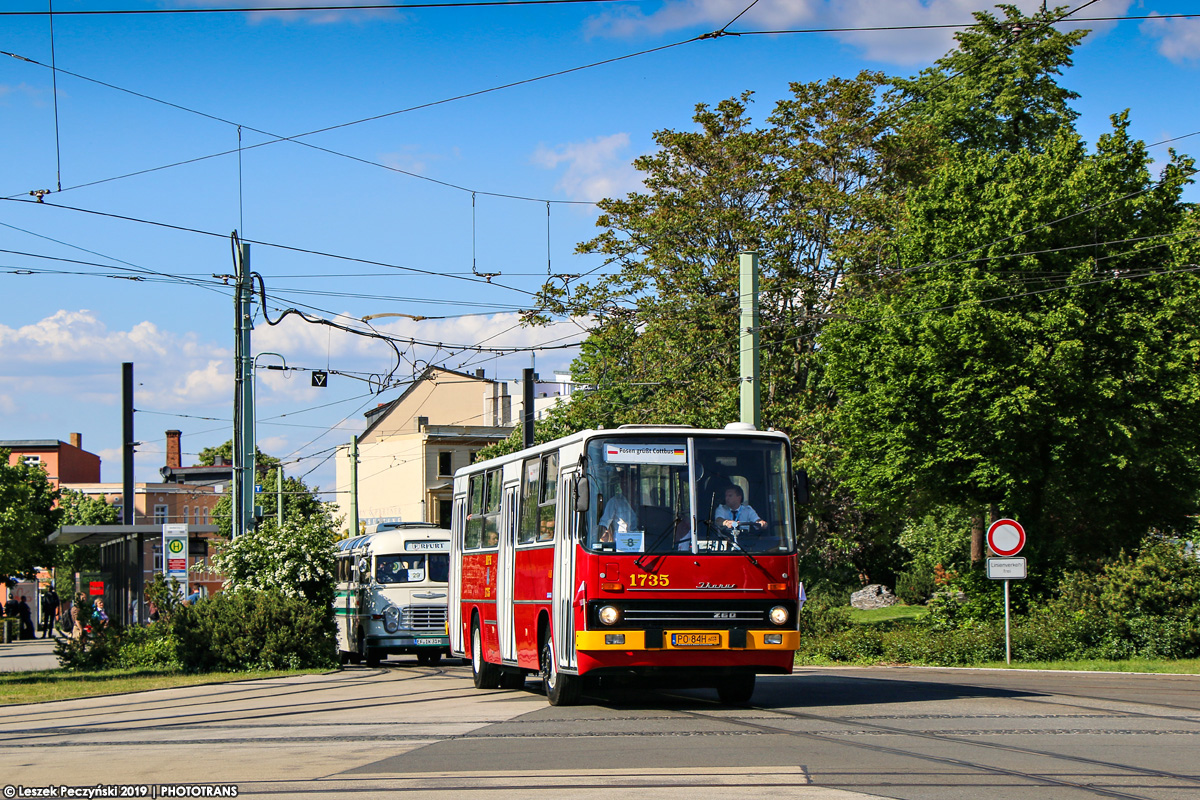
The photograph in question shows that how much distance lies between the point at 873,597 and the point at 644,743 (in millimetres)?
45900

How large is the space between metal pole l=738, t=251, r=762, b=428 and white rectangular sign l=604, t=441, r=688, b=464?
25.5 feet

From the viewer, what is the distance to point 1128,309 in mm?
31078

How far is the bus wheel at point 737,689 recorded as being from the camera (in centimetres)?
1579

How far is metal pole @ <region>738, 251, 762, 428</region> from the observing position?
2306 cm

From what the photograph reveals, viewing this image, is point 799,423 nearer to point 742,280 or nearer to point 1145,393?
point 1145,393

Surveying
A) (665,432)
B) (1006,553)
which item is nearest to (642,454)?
(665,432)

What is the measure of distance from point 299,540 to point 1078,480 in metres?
17.6

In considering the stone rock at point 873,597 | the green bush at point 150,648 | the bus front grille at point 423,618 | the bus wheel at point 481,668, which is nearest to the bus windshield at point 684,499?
the bus wheel at point 481,668

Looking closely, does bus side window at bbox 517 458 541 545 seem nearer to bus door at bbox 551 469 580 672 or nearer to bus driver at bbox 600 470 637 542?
bus door at bbox 551 469 580 672

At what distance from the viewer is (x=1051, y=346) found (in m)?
30.7

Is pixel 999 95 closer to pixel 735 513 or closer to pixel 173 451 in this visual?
pixel 735 513

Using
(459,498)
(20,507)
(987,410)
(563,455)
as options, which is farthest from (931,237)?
(20,507)

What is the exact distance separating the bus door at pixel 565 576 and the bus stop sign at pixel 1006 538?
11.5 meters

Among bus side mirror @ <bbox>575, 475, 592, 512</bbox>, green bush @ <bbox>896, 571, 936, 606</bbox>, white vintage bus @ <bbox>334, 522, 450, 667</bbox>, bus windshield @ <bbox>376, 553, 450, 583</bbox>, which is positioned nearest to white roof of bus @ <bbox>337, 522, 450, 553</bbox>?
white vintage bus @ <bbox>334, 522, 450, 667</bbox>
